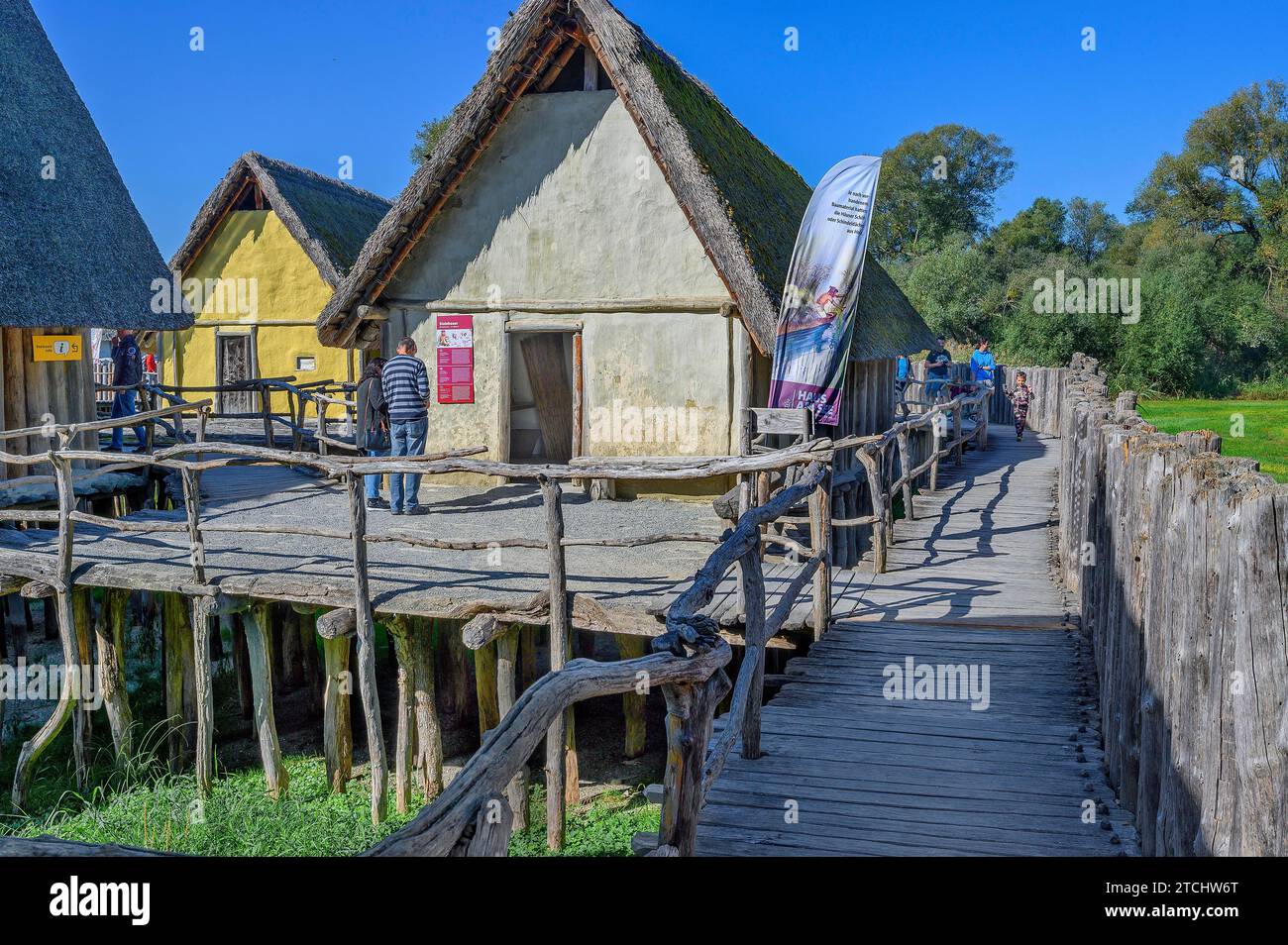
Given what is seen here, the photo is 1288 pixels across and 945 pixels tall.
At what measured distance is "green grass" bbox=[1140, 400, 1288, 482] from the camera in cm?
1950

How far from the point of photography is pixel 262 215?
23.2 m

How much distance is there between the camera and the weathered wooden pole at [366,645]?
791 centimetres

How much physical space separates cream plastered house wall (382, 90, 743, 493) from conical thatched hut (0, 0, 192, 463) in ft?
11.3

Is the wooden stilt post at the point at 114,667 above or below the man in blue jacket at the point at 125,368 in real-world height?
below

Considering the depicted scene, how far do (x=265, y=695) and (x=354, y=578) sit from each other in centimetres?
157

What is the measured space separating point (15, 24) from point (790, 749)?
46.8ft

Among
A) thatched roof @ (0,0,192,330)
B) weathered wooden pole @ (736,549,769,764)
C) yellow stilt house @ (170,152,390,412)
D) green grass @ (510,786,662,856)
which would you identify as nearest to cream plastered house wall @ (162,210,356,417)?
yellow stilt house @ (170,152,390,412)

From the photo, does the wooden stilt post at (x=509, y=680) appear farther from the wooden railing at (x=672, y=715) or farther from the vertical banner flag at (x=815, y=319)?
the vertical banner flag at (x=815, y=319)

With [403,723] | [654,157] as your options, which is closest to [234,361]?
[654,157]

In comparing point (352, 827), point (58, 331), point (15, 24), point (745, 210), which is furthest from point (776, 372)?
point (15, 24)

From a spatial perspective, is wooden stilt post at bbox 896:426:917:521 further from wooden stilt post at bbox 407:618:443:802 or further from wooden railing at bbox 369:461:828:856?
wooden railing at bbox 369:461:828:856

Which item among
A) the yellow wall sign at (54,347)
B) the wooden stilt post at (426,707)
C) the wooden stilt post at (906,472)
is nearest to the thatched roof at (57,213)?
the yellow wall sign at (54,347)

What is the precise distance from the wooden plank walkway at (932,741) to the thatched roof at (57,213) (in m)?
8.89

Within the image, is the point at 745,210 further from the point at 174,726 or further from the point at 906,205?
the point at 906,205
